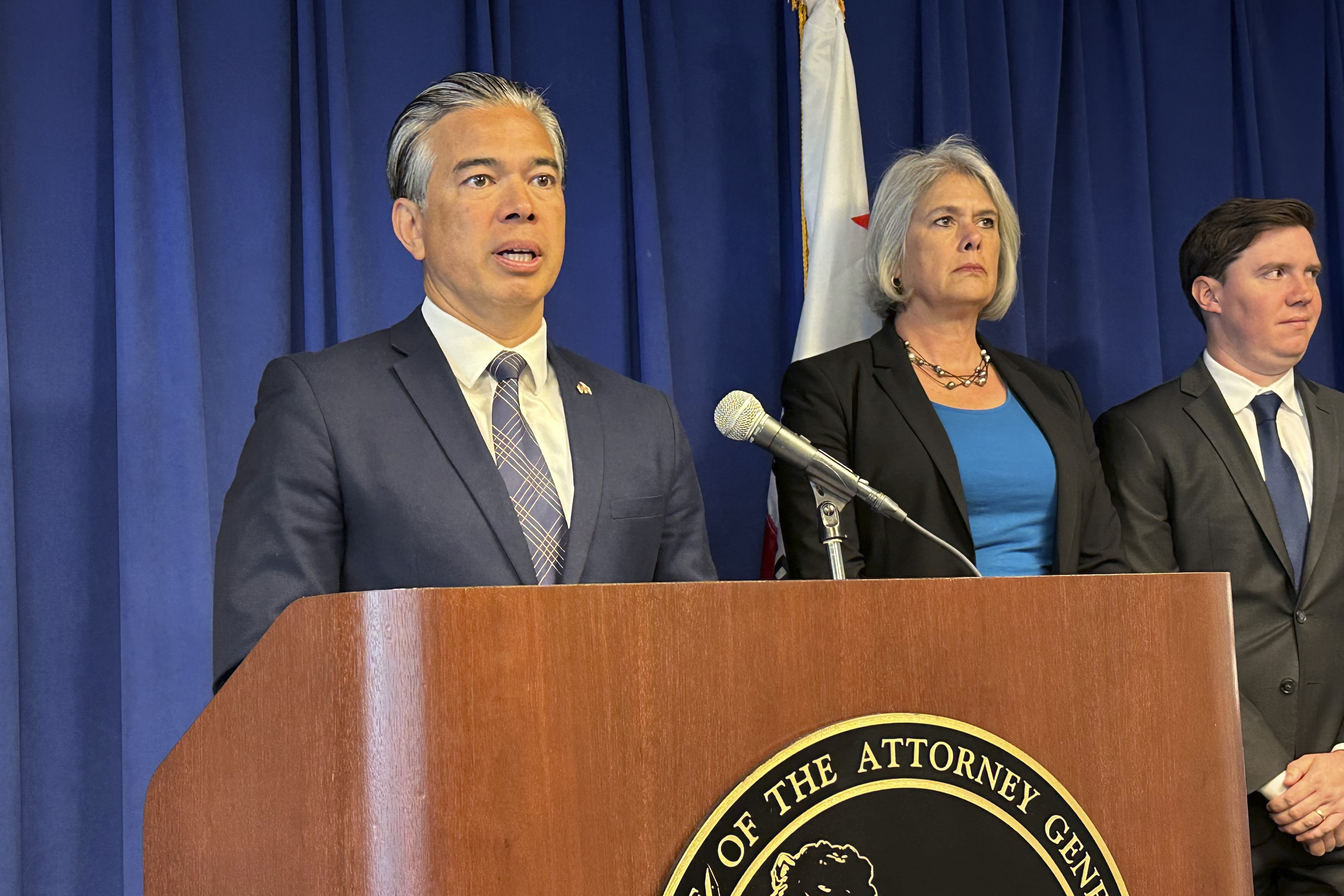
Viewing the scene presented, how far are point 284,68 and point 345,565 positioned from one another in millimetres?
1317

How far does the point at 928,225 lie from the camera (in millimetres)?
2771

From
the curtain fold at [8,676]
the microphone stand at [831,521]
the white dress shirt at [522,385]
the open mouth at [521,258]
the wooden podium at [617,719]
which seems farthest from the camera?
the curtain fold at [8,676]

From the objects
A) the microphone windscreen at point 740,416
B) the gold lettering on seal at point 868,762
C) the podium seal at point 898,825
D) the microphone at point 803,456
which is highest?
the microphone windscreen at point 740,416

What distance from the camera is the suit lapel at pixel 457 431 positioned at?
170 centimetres

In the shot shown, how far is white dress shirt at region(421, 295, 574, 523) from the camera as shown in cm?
186

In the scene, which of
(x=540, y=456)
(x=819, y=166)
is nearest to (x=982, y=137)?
(x=819, y=166)

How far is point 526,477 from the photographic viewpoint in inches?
71.6

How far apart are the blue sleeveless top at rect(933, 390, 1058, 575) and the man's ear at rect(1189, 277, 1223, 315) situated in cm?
73

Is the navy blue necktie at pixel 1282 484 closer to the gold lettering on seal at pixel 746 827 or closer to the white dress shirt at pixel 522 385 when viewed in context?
the white dress shirt at pixel 522 385

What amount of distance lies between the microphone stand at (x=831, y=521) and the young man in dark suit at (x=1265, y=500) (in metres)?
1.49

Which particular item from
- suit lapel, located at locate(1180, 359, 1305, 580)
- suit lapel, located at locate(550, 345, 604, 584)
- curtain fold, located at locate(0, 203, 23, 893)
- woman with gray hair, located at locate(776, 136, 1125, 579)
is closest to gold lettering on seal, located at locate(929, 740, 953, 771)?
suit lapel, located at locate(550, 345, 604, 584)

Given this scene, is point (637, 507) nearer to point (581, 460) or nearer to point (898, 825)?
point (581, 460)

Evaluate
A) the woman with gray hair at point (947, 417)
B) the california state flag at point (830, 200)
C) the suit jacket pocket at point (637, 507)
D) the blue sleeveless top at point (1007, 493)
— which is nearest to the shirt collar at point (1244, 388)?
the woman with gray hair at point (947, 417)

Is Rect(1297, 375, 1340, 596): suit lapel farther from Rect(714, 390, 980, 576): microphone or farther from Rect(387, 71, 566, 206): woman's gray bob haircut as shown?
Rect(387, 71, 566, 206): woman's gray bob haircut
